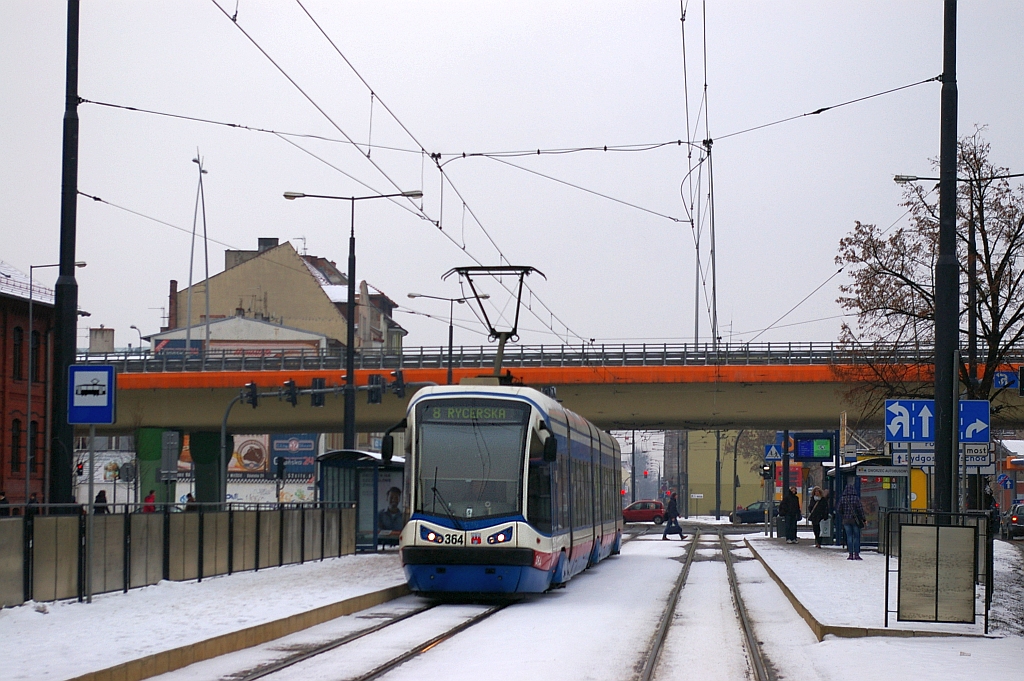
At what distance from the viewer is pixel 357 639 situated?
14172 mm

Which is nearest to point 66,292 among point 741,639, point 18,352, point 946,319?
point 741,639

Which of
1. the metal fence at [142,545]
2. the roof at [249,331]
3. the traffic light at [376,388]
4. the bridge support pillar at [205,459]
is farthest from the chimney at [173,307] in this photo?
the metal fence at [142,545]

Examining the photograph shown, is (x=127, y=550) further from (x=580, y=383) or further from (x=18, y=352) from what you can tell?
(x=18, y=352)

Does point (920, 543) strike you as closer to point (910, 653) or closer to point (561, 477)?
point (910, 653)

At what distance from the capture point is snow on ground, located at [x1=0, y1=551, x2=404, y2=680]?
36.6 feet

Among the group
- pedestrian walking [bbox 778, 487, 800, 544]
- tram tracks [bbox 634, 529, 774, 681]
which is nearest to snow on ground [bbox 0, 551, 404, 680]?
tram tracks [bbox 634, 529, 774, 681]

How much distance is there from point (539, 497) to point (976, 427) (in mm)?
5961

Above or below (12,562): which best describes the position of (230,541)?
below

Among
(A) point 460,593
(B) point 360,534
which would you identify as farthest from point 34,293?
(A) point 460,593

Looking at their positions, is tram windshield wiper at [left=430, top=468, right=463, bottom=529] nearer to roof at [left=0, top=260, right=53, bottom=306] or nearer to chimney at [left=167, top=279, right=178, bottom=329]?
roof at [left=0, top=260, right=53, bottom=306]

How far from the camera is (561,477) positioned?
20.1 metres

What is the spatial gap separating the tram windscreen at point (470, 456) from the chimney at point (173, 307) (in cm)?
8536

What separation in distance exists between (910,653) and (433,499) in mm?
7745

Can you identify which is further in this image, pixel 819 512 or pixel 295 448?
pixel 295 448
